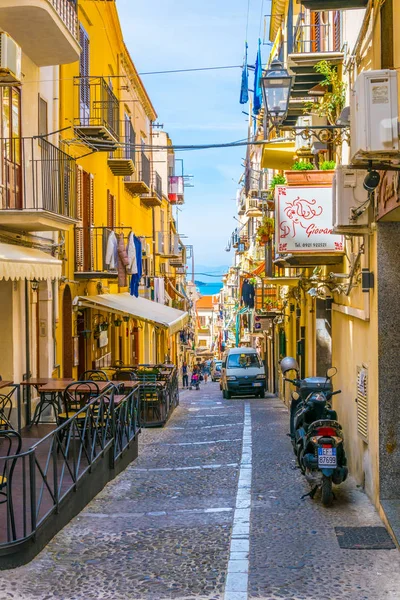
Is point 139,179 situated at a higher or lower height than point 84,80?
lower

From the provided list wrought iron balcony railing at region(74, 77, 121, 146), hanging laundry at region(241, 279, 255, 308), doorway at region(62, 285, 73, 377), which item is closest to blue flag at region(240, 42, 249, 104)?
wrought iron balcony railing at region(74, 77, 121, 146)

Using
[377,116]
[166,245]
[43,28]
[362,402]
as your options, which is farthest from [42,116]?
[166,245]

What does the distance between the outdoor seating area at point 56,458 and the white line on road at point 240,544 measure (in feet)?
5.66

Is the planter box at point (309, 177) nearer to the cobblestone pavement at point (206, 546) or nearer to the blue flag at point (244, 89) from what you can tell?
the cobblestone pavement at point (206, 546)

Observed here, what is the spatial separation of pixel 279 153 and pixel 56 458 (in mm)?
13035

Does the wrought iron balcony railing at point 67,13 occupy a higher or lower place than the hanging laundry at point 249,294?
higher

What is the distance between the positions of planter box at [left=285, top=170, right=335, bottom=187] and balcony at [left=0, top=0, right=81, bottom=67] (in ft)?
14.4

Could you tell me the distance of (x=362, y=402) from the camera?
411 inches

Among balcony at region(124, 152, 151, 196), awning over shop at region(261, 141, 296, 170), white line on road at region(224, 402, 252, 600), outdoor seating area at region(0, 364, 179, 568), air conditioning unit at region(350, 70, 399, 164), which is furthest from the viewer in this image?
balcony at region(124, 152, 151, 196)

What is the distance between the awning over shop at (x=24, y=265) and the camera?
10937mm

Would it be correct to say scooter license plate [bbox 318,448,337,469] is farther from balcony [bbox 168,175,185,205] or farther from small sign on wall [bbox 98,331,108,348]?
balcony [bbox 168,175,185,205]

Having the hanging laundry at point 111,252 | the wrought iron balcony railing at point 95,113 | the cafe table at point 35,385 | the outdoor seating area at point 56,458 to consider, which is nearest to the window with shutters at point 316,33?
the wrought iron balcony railing at point 95,113

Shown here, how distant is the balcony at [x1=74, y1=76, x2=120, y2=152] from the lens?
63.0 ft

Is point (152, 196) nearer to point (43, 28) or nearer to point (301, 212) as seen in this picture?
point (301, 212)
